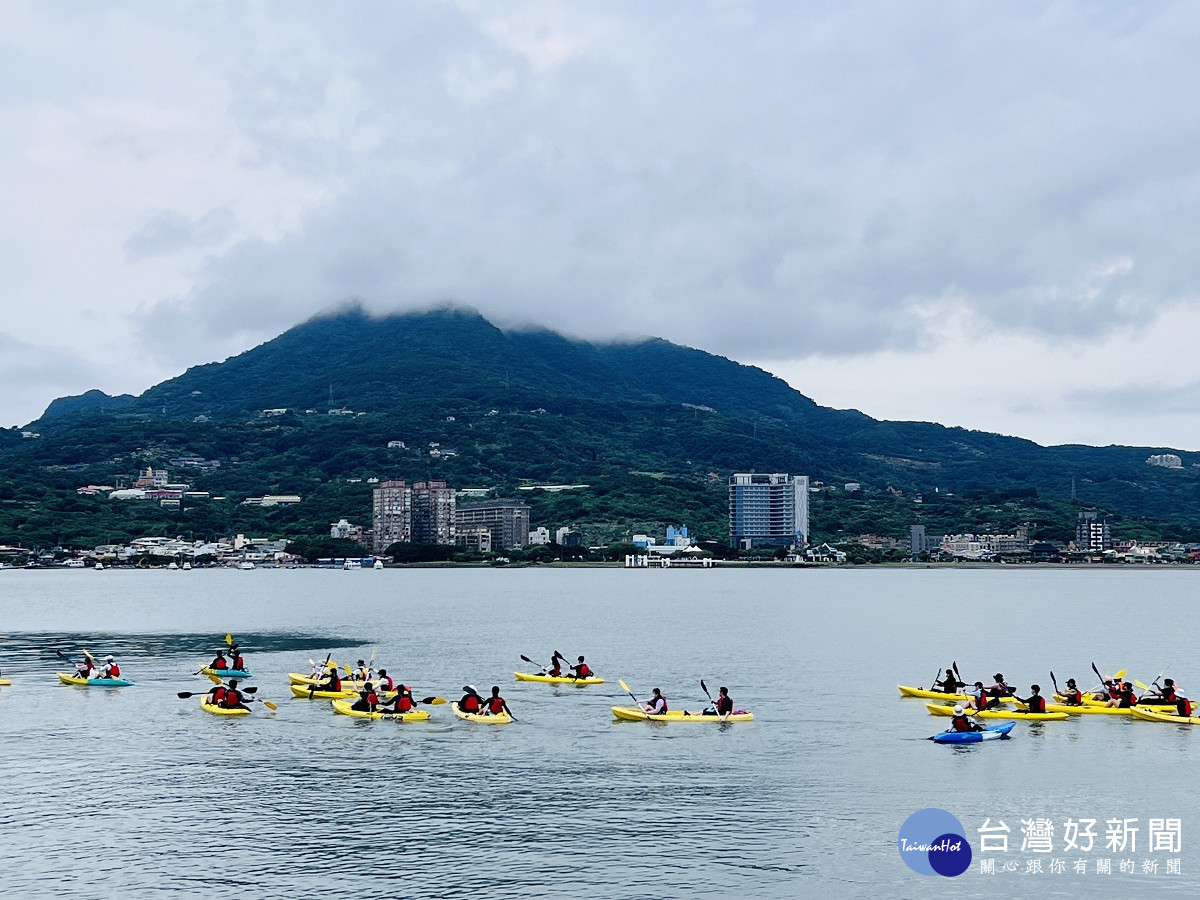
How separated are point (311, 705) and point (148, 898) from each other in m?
32.1

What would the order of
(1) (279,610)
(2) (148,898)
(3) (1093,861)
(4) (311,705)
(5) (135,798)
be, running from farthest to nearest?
(1) (279,610) < (4) (311,705) < (5) (135,798) < (3) (1093,861) < (2) (148,898)

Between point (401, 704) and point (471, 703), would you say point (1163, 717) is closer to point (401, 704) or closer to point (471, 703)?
point (471, 703)

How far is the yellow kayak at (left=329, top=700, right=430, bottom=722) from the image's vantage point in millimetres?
58125

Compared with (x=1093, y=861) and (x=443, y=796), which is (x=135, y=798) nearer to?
(x=443, y=796)

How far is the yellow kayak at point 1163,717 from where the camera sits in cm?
5803

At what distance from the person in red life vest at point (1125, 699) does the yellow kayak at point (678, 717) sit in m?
17.9

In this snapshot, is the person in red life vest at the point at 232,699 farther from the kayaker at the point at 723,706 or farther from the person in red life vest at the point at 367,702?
the kayaker at the point at 723,706

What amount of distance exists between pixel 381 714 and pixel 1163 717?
36505 millimetres

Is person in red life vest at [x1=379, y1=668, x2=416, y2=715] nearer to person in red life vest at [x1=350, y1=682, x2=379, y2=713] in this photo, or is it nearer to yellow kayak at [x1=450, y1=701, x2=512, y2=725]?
person in red life vest at [x1=350, y1=682, x2=379, y2=713]

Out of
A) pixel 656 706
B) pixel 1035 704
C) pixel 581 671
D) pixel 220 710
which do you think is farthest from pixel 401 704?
pixel 1035 704

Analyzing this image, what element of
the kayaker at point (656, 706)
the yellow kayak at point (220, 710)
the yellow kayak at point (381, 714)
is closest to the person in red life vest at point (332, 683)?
the yellow kayak at point (381, 714)

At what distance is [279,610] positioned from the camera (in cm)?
15625

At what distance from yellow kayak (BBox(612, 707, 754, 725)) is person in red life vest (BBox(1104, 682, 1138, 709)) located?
17917 mm

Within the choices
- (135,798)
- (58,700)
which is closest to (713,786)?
(135,798)
